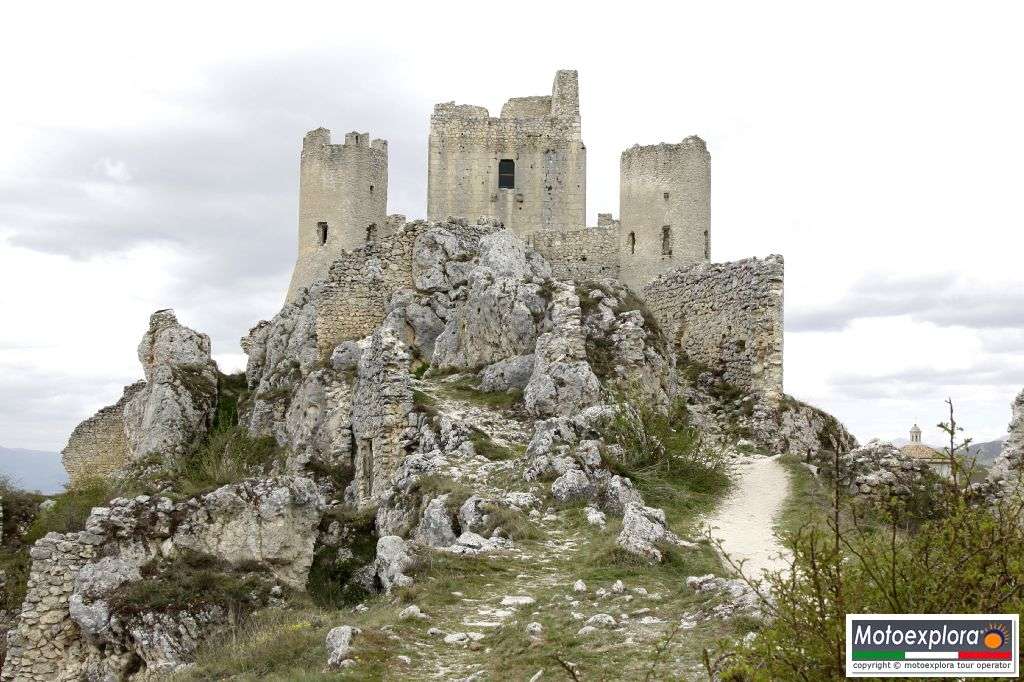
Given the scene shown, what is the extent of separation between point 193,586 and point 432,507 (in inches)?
116

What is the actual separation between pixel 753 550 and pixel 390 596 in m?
4.19

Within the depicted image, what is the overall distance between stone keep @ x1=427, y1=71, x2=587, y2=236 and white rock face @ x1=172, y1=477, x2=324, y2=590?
21337 mm

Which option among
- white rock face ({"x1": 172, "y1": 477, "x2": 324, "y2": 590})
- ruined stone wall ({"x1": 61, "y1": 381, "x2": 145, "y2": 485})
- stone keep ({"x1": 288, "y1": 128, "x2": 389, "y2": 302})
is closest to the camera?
white rock face ({"x1": 172, "y1": 477, "x2": 324, "y2": 590})

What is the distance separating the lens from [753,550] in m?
10.1

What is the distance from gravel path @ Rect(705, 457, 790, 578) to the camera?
966cm

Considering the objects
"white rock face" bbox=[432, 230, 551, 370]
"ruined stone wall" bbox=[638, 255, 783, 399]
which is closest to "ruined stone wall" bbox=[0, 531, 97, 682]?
"white rock face" bbox=[432, 230, 551, 370]

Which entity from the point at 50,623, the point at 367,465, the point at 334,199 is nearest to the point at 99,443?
the point at 334,199

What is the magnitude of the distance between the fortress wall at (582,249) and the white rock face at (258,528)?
1900 cm

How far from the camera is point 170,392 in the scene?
23141mm

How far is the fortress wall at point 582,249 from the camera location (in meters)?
29.4

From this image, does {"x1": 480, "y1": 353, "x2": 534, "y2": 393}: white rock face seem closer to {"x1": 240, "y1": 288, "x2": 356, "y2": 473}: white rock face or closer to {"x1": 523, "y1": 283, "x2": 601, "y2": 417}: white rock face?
{"x1": 523, "y1": 283, "x2": 601, "y2": 417}: white rock face

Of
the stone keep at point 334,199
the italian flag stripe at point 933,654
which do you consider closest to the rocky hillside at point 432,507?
the italian flag stripe at point 933,654

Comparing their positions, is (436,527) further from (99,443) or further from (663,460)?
(99,443)

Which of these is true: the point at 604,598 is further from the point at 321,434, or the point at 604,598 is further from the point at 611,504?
the point at 321,434
